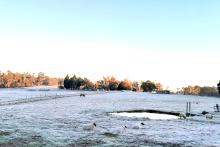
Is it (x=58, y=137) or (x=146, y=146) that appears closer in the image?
(x=146, y=146)

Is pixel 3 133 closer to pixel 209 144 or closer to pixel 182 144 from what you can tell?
pixel 182 144

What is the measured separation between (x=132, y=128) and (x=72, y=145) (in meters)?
22.1

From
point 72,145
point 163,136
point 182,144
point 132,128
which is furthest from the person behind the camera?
point 132,128

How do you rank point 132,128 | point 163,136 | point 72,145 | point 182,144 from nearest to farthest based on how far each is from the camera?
point 72,145 < point 182,144 < point 163,136 < point 132,128

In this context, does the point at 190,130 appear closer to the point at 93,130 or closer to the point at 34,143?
the point at 93,130

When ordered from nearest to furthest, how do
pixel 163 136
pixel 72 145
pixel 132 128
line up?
pixel 72 145
pixel 163 136
pixel 132 128

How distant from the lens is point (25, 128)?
62.8 meters

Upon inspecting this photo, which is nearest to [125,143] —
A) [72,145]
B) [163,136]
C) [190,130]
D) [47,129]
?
[72,145]

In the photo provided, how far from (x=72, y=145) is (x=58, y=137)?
6.65 metres

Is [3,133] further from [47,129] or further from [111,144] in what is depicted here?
[111,144]

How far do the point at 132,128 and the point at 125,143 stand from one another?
17.8m

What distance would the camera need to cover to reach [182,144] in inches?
2066

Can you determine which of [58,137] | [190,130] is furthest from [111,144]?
[190,130]

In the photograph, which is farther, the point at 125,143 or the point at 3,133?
the point at 3,133
